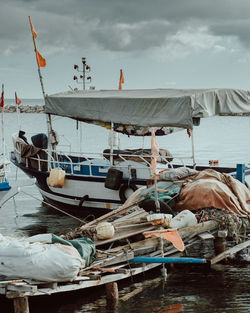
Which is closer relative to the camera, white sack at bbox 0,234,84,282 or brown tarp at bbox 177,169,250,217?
white sack at bbox 0,234,84,282

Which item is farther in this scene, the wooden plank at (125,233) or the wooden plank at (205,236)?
the wooden plank at (205,236)

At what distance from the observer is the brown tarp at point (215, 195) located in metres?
10.6

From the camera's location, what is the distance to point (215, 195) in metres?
10.6

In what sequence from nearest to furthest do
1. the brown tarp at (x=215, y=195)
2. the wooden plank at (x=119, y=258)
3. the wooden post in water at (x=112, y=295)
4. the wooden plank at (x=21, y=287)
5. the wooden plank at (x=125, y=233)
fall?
the wooden plank at (x=21, y=287)
the wooden post in water at (x=112, y=295)
the wooden plank at (x=119, y=258)
the wooden plank at (x=125, y=233)
the brown tarp at (x=215, y=195)

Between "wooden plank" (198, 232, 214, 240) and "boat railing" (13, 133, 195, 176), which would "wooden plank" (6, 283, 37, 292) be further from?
"boat railing" (13, 133, 195, 176)

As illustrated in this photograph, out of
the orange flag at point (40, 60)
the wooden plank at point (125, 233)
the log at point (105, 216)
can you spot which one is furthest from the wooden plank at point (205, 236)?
the orange flag at point (40, 60)

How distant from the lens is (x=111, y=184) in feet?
46.8

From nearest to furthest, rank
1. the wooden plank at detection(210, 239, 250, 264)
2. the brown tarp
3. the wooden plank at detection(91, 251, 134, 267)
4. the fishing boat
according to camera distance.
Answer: the wooden plank at detection(91, 251, 134, 267) → the wooden plank at detection(210, 239, 250, 264) → the brown tarp → the fishing boat

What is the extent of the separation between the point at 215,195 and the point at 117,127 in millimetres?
4834

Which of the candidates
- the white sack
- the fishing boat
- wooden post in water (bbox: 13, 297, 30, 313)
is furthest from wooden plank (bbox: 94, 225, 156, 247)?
the fishing boat

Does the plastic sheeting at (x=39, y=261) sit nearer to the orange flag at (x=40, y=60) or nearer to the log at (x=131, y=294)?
the log at (x=131, y=294)

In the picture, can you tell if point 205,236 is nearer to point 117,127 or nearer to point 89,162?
point 117,127

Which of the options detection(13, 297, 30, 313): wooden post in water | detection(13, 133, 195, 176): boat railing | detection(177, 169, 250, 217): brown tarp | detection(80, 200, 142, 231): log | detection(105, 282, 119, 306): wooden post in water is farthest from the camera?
detection(13, 133, 195, 176): boat railing

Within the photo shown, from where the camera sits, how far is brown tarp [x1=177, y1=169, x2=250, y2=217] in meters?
10.6
